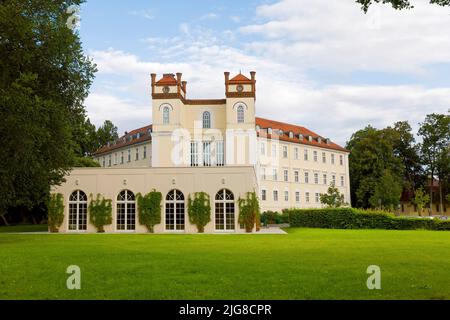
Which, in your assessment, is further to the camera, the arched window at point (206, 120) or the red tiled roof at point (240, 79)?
the arched window at point (206, 120)


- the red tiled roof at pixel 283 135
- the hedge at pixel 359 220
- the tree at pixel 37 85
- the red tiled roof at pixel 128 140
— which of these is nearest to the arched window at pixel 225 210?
the hedge at pixel 359 220

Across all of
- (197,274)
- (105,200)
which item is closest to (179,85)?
(105,200)

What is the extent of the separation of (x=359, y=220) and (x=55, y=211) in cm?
2375

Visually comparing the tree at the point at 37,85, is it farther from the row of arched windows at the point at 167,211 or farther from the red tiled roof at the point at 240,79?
the red tiled roof at the point at 240,79

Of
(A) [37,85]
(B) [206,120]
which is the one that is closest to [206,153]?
(B) [206,120]

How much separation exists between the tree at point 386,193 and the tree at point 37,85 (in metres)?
49.3

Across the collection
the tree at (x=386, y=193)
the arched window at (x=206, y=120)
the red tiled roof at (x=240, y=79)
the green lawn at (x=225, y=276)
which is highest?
the red tiled roof at (x=240, y=79)

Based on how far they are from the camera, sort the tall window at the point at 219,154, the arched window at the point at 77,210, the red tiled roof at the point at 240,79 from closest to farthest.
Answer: the arched window at the point at 77,210
the tall window at the point at 219,154
the red tiled roof at the point at 240,79

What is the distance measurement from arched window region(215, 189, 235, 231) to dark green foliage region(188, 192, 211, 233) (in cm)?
77

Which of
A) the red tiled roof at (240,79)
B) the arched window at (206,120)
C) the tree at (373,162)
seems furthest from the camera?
the tree at (373,162)

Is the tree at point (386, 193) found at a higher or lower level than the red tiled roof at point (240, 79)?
lower

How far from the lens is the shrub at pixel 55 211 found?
3719 cm

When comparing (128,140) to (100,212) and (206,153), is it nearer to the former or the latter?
(206,153)

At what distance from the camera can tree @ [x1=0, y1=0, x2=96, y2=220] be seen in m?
19.6
